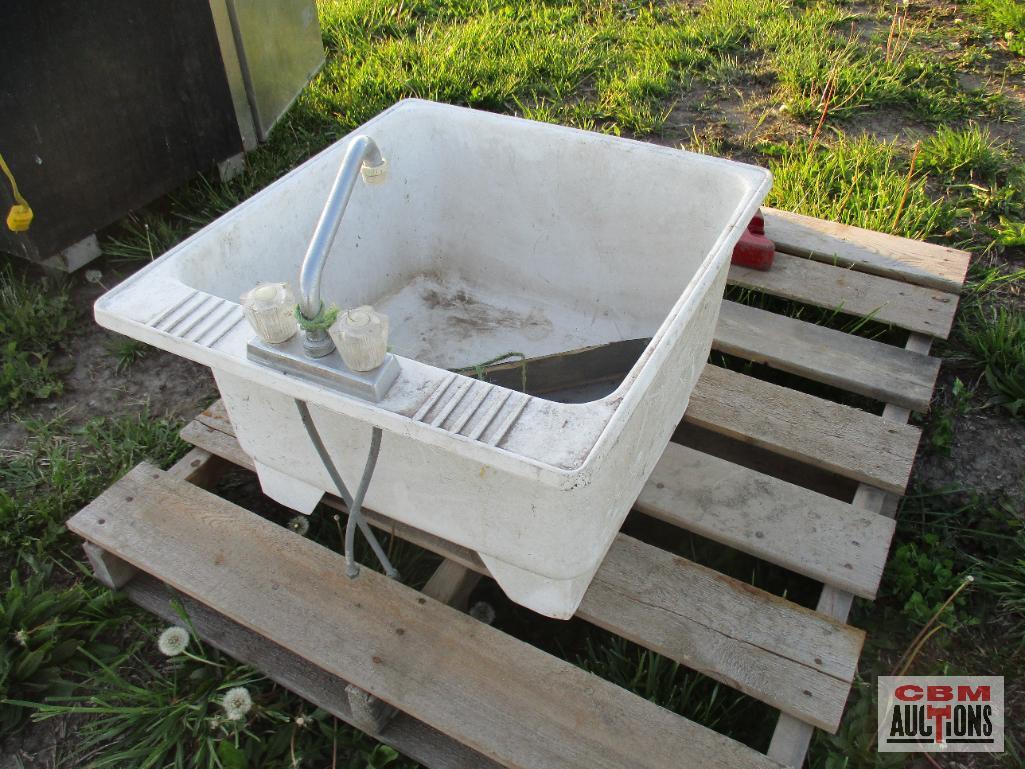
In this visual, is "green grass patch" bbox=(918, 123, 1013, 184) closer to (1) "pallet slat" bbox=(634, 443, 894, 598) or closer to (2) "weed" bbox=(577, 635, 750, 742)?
(1) "pallet slat" bbox=(634, 443, 894, 598)

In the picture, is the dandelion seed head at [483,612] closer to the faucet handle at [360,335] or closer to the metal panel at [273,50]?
the faucet handle at [360,335]

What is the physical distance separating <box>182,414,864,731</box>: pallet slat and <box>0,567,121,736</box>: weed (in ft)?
1.48

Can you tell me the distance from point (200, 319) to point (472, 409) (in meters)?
0.35

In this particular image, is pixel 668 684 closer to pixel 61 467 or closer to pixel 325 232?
pixel 325 232

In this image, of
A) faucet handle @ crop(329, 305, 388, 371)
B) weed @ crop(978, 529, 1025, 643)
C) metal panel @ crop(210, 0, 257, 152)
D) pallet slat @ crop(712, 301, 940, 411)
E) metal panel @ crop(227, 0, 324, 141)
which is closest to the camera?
faucet handle @ crop(329, 305, 388, 371)

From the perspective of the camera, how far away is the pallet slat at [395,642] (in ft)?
3.32

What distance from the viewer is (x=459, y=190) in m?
1.56

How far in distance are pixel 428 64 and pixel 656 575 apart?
6.28 ft

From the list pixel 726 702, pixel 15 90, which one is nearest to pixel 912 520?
pixel 726 702

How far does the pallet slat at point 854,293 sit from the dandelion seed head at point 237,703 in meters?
1.20

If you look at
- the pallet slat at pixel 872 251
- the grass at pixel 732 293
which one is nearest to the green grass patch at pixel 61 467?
the grass at pixel 732 293

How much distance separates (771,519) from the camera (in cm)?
127

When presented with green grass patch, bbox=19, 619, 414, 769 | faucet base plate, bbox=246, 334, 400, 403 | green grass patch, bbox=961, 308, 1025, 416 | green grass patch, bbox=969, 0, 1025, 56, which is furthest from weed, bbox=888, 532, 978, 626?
green grass patch, bbox=969, 0, 1025, 56

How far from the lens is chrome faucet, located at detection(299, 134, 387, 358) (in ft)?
2.57
